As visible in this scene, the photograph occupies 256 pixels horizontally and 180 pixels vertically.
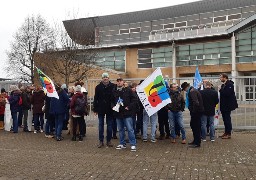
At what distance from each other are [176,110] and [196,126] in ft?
2.90

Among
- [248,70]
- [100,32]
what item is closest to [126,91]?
[248,70]

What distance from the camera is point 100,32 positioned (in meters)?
47.8

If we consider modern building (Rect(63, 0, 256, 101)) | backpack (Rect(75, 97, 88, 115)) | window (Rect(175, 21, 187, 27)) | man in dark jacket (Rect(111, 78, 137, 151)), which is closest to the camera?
man in dark jacket (Rect(111, 78, 137, 151))

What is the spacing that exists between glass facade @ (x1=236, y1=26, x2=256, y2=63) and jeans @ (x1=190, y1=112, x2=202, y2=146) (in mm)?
28554

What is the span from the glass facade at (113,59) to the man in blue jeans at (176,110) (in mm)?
33703

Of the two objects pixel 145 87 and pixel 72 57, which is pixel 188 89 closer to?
pixel 145 87

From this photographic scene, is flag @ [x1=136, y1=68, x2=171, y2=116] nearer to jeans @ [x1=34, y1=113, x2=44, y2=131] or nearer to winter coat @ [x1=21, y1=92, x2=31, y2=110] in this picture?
jeans @ [x1=34, y1=113, x2=44, y2=131]

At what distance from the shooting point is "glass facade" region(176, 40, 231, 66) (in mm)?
37688

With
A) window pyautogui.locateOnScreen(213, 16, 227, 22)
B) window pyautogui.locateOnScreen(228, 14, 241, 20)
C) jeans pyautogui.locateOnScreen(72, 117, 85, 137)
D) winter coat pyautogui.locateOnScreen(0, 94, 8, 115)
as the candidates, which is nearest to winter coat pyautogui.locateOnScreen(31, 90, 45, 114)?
winter coat pyautogui.locateOnScreen(0, 94, 8, 115)

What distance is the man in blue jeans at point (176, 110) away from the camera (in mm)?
10156

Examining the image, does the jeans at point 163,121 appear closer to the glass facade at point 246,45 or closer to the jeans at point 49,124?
the jeans at point 49,124

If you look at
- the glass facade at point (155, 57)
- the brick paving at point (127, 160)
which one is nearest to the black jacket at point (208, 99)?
the brick paving at point (127, 160)

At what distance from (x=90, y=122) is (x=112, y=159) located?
21.4ft

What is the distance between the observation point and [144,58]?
4325 centimetres
